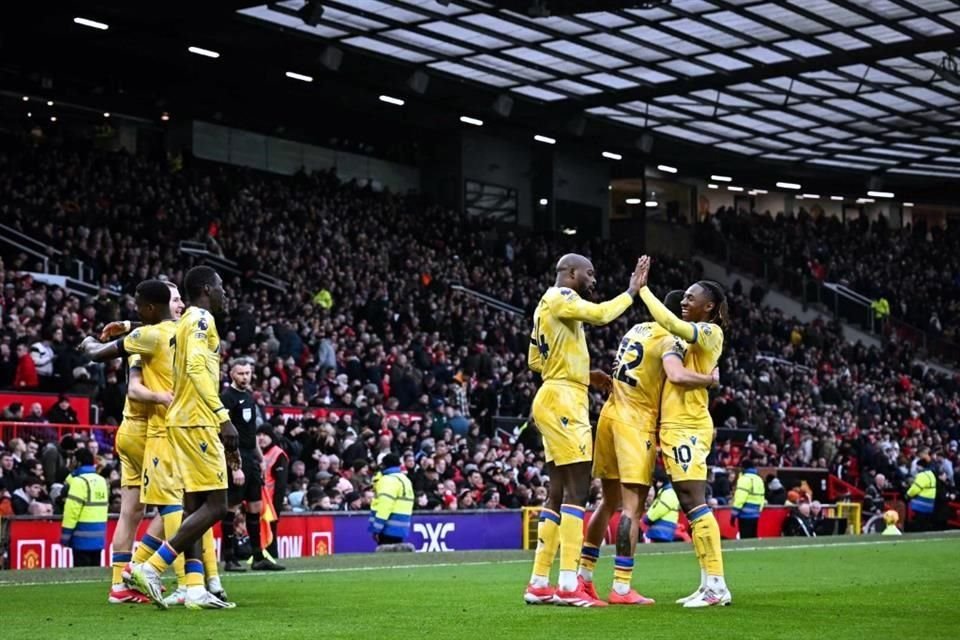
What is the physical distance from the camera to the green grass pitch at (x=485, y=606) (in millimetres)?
8797

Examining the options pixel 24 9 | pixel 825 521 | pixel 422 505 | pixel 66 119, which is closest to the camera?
pixel 422 505

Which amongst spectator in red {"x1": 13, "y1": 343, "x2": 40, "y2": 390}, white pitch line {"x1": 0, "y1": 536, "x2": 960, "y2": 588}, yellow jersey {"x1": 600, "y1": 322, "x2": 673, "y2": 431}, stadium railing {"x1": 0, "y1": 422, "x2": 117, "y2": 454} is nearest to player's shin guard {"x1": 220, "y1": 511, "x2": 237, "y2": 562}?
white pitch line {"x1": 0, "y1": 536, "x2": 960, "y2": 588}

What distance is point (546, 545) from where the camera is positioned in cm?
1083

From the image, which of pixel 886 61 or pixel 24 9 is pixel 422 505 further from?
pixel 886 61

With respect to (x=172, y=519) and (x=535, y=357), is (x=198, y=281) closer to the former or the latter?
(x=172, y=519)

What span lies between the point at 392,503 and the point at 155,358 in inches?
425

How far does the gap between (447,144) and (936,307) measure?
19.8m

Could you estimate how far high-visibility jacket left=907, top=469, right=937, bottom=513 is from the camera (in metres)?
31.6

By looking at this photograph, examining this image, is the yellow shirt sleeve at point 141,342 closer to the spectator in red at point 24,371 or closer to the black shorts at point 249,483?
the black shorts at point 249,483

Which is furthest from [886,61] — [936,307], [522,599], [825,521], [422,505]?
[522,599]

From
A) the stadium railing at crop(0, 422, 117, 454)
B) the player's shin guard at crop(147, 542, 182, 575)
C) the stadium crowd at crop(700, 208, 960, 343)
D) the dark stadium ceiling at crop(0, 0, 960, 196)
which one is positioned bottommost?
the player's shin guard at crop(147, 542, 182, 575)

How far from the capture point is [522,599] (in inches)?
464

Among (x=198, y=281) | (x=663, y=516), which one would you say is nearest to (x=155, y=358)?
(x=198, y=281)

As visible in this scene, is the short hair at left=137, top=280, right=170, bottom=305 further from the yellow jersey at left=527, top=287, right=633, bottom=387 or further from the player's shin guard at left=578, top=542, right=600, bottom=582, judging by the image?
the player's shin guard at left=578, top=542, right=600, bottom=582
